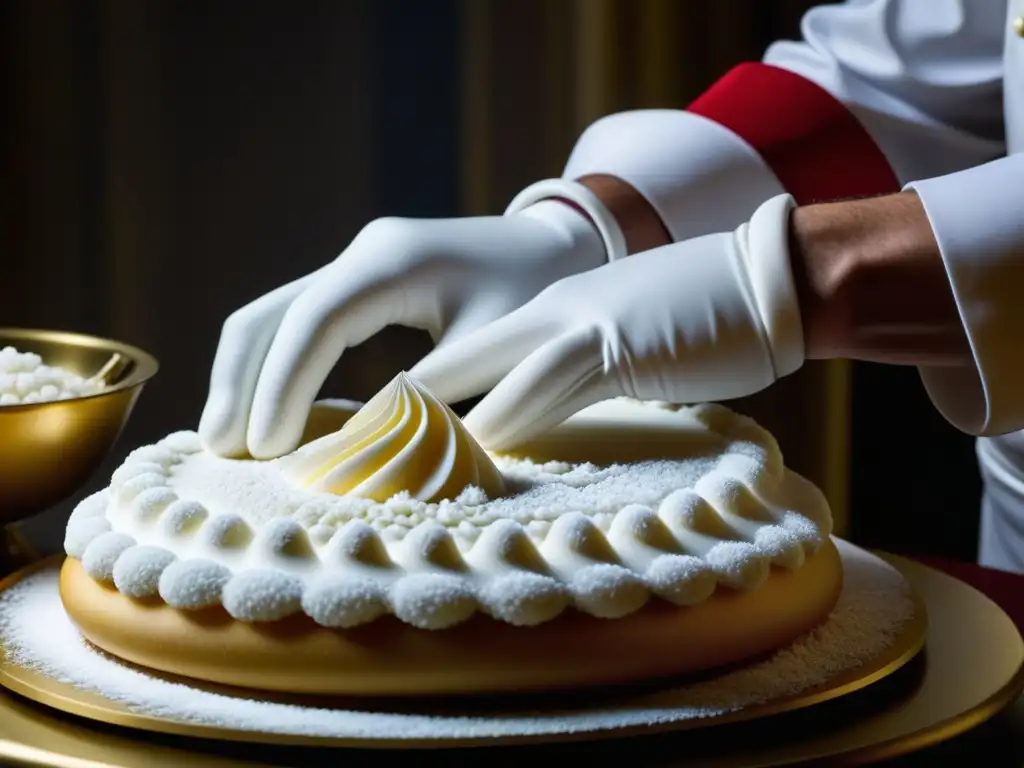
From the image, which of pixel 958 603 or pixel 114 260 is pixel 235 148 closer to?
pixel 114 260

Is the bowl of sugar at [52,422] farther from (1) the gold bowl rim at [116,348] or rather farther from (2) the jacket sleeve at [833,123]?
(2) the jacket sleeve at [833,123]

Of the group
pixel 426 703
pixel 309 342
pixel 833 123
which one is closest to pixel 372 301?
pixel 309 342

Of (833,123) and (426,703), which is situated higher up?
(833,123)

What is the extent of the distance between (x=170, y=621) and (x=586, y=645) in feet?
0.83

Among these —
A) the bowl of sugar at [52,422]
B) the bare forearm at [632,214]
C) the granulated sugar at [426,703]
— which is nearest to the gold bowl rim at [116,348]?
the bowl of sugar at [52,422]

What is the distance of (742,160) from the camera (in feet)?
4.43

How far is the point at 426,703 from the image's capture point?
77 centimetres

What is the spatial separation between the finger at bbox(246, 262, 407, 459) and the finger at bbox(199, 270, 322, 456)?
1 cm

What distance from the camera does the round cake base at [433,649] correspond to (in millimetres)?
765

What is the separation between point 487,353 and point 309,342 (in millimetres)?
Answer: 143

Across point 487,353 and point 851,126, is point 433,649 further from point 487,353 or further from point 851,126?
point 851,126

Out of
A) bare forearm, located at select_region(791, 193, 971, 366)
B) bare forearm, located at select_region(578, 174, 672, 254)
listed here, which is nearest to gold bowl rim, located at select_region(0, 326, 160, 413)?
bare forearm, located at select_region(578, 174, 672, 254)

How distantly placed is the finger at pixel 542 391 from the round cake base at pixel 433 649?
0.79 ft

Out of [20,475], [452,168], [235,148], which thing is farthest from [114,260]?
[20,475]
